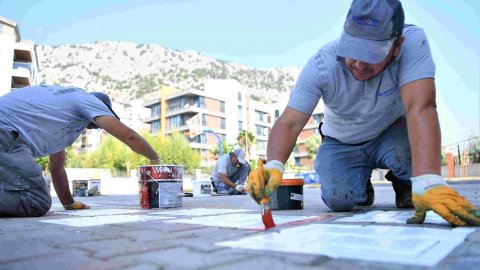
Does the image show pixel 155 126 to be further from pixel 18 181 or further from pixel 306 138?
pixel 18 181

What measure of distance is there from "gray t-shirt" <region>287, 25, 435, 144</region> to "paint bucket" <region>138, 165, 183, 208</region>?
5.52 feet

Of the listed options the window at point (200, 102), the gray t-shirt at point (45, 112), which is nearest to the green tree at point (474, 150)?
the gray t-shirt at point (45, 112)

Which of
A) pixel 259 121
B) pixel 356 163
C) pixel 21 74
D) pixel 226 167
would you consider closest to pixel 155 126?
pixel 259 121

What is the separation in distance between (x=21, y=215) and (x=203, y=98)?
4768 centimetres

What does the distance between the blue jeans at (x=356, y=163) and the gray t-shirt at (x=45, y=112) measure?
181 cm

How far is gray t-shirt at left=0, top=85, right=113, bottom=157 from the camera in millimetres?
3013

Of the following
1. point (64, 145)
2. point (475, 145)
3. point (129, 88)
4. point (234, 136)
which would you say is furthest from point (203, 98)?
point (129, 88)

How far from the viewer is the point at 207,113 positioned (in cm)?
5062

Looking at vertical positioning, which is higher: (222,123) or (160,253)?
(222,123)

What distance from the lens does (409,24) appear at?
92.8 inches

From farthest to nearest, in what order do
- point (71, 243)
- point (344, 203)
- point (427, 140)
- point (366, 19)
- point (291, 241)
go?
Answer: point (344, 203) < point (366, 19) < point (427, 140) < point (71, 243) < point (291, 241)

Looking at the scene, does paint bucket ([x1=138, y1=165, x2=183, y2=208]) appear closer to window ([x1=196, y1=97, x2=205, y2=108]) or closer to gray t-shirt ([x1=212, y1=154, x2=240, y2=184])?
gray t-shirt ([x1=212, y1=154, x2=240, y2=184])

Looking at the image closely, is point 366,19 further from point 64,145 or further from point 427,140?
point 64,145

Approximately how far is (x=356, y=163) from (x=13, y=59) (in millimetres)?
36681
